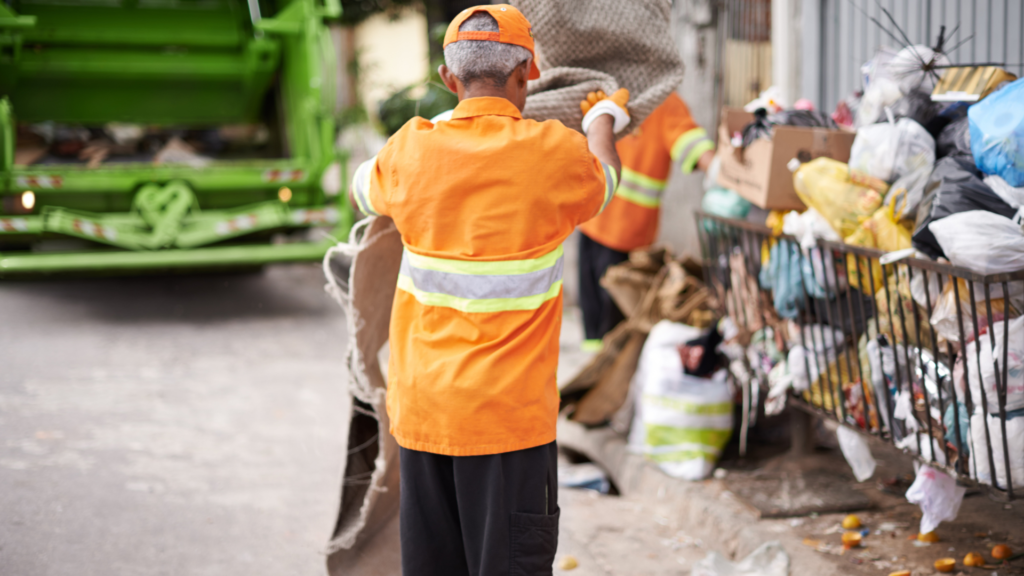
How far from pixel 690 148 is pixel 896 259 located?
5.74 ft

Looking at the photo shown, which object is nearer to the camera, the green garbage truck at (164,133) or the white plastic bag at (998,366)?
the white plastic bag at (998,366)

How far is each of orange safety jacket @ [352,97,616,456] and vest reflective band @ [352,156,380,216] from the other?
4 cm

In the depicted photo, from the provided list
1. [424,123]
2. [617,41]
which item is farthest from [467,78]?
[617,41]

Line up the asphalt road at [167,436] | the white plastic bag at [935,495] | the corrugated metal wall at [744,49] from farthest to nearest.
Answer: the corrugated metal wall at [744,49] < the asphalt road at [167,436] < the white plastic bag at [935,495]

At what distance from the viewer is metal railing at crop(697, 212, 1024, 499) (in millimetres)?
2051

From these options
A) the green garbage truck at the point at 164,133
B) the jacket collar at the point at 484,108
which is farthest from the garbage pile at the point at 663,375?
the green garbage truck at the point at 164,133

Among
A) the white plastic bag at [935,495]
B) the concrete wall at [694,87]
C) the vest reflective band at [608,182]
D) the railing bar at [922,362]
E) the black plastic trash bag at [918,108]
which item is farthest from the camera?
the concrete wall at [694,87]

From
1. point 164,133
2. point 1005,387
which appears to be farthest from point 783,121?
point 164,133

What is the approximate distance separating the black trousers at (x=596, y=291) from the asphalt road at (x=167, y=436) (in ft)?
4.40

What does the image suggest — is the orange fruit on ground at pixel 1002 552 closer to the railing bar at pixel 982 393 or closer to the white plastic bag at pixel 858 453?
the white plastic bag at pixel 858 453

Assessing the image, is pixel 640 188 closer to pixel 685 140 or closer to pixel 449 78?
pixel 685 140

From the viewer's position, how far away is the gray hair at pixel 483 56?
1.81 metres

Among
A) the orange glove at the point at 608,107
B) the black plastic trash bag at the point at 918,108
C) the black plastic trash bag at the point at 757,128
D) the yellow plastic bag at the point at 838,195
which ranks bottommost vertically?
the yellow plastic bag at the point at 838,195

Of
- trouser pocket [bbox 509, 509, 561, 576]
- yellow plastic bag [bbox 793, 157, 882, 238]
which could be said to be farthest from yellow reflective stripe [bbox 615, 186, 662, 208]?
trouser pocket [bbox 509, 509, 561, 576]
